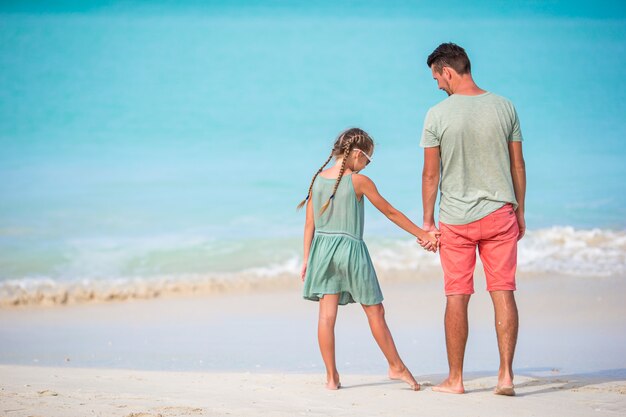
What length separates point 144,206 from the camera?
39.7 ft

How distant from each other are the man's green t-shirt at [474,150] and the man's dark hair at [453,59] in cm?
15

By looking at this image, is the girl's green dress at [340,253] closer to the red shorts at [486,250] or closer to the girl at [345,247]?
the girl at [345,247]

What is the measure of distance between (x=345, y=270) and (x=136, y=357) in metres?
1.76

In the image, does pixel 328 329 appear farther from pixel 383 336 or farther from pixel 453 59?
pixel 453 59

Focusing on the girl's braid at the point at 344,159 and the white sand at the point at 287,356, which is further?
the girl's braid at the point at 344,159

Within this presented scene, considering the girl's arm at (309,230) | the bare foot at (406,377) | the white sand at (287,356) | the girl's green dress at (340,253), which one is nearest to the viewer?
the white sand at (287,356)

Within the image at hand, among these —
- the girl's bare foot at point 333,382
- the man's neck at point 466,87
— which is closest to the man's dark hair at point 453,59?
the man's neck at point 466,87

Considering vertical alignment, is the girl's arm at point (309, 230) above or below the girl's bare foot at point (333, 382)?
above

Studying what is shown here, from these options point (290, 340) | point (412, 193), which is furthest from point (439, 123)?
point (412, 193)

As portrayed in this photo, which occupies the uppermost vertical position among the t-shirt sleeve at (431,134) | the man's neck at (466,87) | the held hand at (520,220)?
the man's neck at (466,87)

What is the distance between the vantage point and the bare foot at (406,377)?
3.82m

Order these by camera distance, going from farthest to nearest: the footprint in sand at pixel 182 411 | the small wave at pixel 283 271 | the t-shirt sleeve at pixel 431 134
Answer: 1. the small wave at pixel 283 271
2. the t-shirt sleeve at pixel 431 134
3. the footprint in sand at pixel 182 411

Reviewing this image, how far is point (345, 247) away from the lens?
394 cm

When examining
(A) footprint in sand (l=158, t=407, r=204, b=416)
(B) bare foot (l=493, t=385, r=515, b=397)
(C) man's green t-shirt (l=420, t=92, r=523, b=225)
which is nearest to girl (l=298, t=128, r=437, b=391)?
(C) man's green t-shirt (l=420, t=92, r=523, b=225)
